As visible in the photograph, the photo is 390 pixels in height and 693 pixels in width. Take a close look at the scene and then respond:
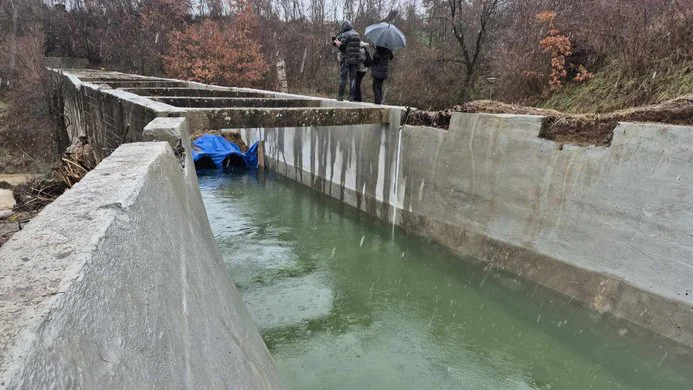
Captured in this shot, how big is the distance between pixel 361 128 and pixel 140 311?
7.96 metres

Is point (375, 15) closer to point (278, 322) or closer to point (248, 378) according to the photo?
point (278, 322)

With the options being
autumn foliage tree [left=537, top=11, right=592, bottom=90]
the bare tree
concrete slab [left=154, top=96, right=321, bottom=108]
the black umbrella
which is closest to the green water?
concrete slab [left=154, top=96, right=321, bottom=108]

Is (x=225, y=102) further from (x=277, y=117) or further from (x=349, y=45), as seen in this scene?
(x=349, y=45)

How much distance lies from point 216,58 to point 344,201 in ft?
41.0

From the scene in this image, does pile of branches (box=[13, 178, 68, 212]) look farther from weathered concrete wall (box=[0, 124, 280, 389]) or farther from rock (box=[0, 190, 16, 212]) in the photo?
weathered concrete wall (box=[0, 124, 280, 389])

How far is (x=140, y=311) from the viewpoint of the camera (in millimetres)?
1210

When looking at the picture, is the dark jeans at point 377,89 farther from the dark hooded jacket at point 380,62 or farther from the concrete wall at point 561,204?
the concrete wall at point 561,204

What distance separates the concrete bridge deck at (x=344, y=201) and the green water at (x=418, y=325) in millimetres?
357

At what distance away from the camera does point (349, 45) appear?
9508 millimetres

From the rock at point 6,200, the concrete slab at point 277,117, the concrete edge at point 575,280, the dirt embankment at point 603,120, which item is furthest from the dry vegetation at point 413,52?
the rock at point 6,200

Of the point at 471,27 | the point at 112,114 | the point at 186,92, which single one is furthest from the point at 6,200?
the point at 471,27

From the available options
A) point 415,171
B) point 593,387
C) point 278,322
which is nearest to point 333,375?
point 278,322

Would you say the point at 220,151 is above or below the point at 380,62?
below

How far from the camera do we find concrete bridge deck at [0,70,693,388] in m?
1.01
